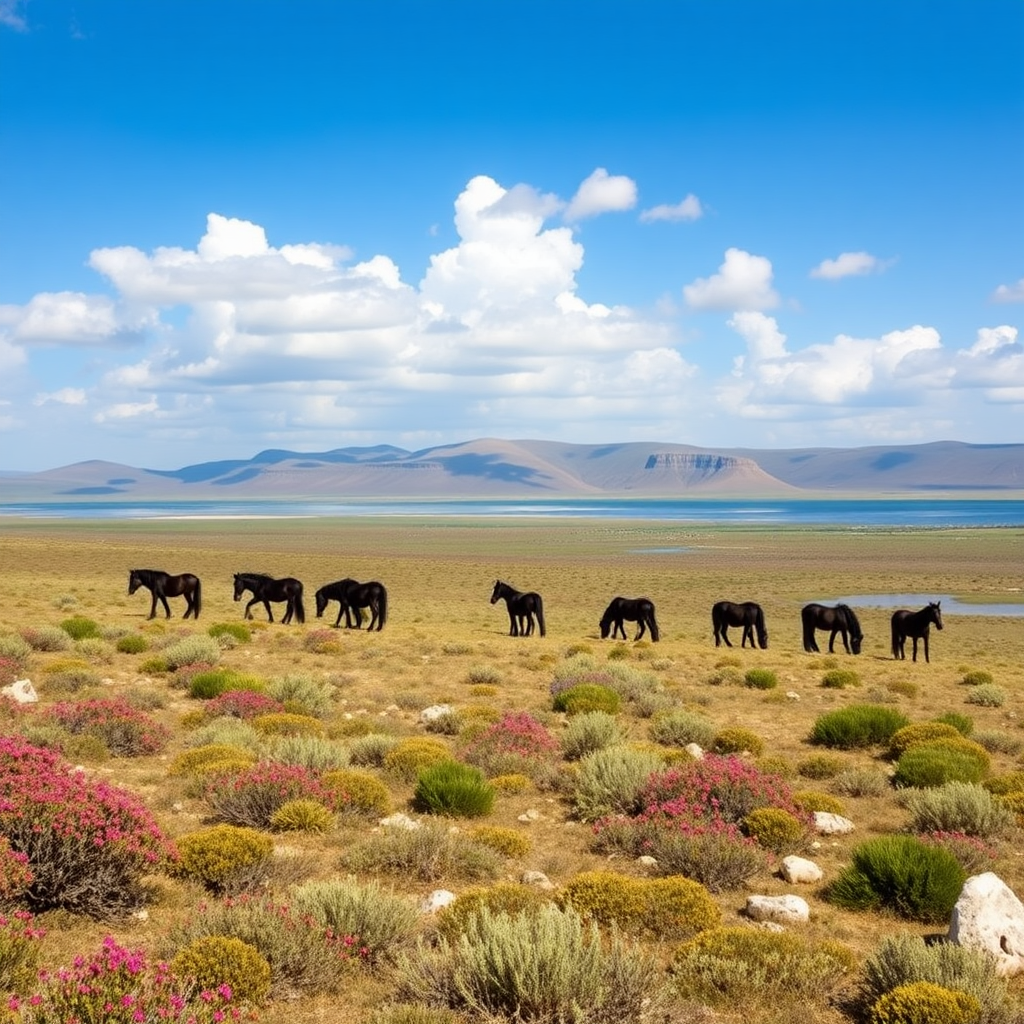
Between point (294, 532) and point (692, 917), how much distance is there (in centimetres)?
10114

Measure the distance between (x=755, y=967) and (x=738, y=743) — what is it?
7.69 meters

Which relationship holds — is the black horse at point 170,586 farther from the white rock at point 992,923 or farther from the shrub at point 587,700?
the white rock at point 992,923

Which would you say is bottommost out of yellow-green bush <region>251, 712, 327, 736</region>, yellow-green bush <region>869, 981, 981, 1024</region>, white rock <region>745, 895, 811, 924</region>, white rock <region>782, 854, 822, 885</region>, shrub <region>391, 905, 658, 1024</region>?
white rock <region>782, 854, 822, 885</region>

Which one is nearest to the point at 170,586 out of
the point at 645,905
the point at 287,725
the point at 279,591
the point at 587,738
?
the point at 279,591

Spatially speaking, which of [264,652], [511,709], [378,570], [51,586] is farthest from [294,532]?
[511,709]

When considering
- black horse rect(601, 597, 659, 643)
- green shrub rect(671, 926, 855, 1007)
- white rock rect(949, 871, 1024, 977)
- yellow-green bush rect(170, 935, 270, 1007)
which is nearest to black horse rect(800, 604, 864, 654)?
black horse rect(601, 597, 659, 643)

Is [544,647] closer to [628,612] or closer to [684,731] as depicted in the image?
[628,612]

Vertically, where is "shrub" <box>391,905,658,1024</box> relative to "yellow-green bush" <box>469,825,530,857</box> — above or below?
above

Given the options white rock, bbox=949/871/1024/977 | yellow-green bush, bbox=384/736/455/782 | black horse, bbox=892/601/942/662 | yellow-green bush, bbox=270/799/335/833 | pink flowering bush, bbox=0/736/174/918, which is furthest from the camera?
black horse, bbox=892/601/942/662

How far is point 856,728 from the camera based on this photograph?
47.8 feet

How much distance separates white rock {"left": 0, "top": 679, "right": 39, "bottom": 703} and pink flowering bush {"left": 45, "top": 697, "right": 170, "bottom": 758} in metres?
1.89

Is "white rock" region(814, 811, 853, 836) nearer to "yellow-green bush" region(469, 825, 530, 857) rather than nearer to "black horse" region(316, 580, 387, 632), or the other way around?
"yellow-green bush" region(469, 825, 530, 857)

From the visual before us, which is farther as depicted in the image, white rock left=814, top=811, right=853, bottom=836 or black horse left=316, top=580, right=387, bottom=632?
black horse left=316, top=580, right=387, bottom=632

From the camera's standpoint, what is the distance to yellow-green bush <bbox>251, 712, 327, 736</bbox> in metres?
13.4
